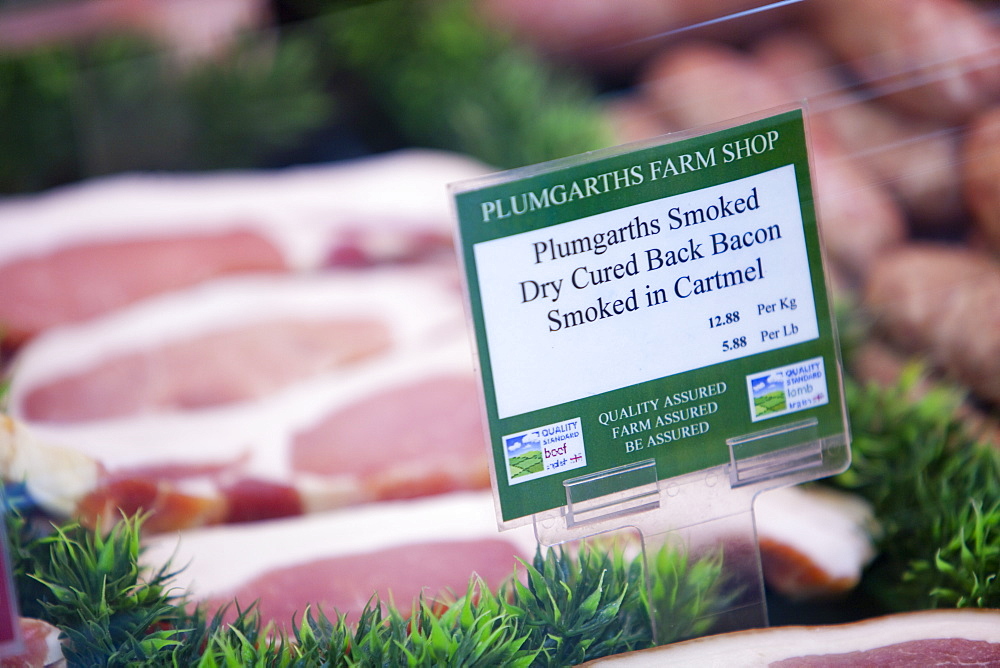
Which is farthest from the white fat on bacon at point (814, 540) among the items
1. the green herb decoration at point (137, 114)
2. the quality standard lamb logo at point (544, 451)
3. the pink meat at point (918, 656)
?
the green herb decoration at point (137, 114)

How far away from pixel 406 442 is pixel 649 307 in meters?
0.49

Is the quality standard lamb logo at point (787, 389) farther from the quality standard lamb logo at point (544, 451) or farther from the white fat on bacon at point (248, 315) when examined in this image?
the white fat on bacon at point (248, 315)

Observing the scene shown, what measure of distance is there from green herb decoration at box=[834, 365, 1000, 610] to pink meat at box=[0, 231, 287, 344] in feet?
3.14

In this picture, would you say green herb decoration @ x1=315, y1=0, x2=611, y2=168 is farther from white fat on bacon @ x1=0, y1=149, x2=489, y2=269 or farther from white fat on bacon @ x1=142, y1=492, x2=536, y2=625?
white fat on bacon @ x1=142, y1=492, x2=536, y2=625

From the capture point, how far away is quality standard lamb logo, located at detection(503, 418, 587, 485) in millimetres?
610

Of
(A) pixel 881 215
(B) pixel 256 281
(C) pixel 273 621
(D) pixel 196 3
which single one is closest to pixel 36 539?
(C) pixel 273 621

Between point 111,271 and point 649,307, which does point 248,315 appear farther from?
point 649,307

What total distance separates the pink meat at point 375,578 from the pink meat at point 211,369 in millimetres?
430

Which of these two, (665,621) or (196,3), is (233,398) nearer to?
(665,621)

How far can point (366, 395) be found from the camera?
1116 mm

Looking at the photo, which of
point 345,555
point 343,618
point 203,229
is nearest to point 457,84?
point 203,229

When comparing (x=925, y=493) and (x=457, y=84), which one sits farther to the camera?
(x=457, y=84)

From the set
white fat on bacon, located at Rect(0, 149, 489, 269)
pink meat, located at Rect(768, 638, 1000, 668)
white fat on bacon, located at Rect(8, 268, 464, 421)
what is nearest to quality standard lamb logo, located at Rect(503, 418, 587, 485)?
pink meat, located at Rect(768, 638, 1000, 668)

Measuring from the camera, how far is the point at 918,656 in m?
0.63
